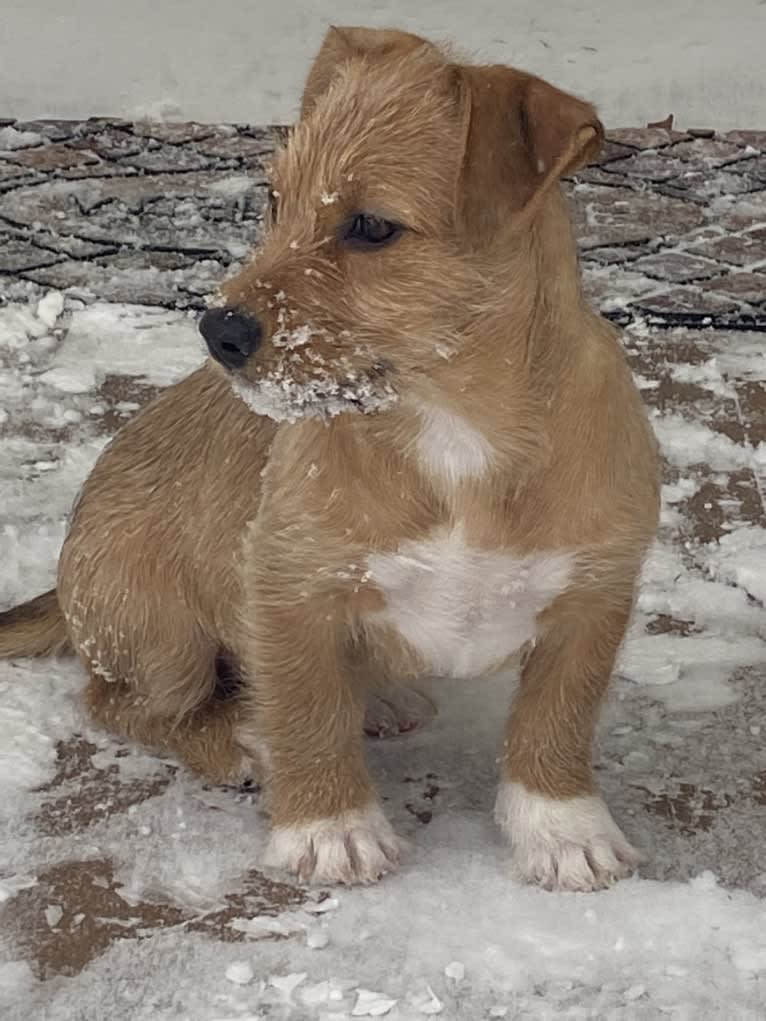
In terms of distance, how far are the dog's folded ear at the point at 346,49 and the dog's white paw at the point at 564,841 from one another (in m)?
1.34

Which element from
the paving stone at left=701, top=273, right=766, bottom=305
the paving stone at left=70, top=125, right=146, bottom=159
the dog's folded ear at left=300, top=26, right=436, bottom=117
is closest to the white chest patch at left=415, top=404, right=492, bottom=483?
the dog's folded ear at left=300, top=26, right=436, bottom=117

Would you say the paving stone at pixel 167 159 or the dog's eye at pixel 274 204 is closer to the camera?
the dog's eye at pixel 274 204

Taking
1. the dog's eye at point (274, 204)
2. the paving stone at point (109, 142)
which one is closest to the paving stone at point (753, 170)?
the paving stone at point (109, 142)

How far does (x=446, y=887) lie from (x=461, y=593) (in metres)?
0.56

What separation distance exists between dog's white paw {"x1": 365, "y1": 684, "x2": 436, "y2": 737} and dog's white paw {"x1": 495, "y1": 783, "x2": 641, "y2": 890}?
42cm

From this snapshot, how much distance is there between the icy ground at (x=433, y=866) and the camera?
9.05 ft

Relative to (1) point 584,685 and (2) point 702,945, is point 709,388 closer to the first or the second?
(1) point 584,685

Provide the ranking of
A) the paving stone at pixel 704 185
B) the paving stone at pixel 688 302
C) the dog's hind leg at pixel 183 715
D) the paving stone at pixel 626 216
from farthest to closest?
the paving stone at pixel 704 185 < the paving stone at pixel 626 216 < the paving stone at pixel 688 302 < the dog's hind leg at pixel 183 715

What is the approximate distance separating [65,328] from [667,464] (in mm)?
2139

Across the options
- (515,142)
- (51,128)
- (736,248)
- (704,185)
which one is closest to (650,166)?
(704,185)

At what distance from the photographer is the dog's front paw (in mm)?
3020

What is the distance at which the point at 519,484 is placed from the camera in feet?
9.27

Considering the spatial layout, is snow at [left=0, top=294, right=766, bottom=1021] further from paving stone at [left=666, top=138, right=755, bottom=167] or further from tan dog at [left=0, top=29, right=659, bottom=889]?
paving stone at [left=666, top=138, right=755, bottom=167]

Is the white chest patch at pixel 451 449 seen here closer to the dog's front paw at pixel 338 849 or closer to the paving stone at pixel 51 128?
the dog's front paw at pixel 338 849
